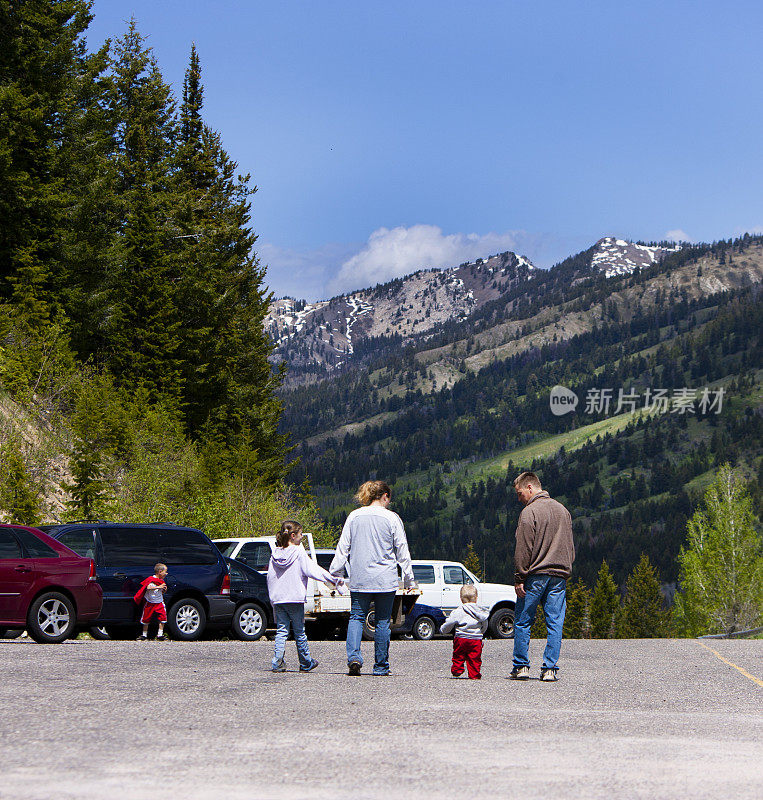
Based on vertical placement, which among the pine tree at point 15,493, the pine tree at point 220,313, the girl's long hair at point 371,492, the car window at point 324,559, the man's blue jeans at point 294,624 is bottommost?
the man's blue jeans at point 294,624

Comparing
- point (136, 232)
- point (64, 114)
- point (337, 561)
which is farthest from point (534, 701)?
point (136, 232)

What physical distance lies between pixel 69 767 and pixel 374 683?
5619 mm

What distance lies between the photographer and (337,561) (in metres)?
11.8

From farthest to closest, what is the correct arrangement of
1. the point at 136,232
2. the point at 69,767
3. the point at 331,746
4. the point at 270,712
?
the point at 136,232 → the point at 270,712 → the point at 331,746 → the point at 69,767

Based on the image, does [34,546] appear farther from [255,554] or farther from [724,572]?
[724,572]

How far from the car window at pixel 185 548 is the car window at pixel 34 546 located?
133 inches

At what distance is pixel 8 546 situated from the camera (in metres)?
15.3

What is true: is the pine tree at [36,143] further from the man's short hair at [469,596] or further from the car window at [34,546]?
the man's short hair at [469,596]

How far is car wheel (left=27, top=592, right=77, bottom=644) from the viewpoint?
1536cm

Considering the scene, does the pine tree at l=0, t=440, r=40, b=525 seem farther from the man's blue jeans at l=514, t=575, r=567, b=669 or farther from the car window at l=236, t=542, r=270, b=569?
the man's blue jeans at l=514, t=575, r=567, b=669

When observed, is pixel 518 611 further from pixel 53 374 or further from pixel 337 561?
pixel 53 374

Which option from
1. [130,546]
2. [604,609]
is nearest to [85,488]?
[130,546]

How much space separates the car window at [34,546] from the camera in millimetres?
15445

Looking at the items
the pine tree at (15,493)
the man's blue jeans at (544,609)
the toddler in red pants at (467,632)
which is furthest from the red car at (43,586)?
the pine tree at (15,493)
